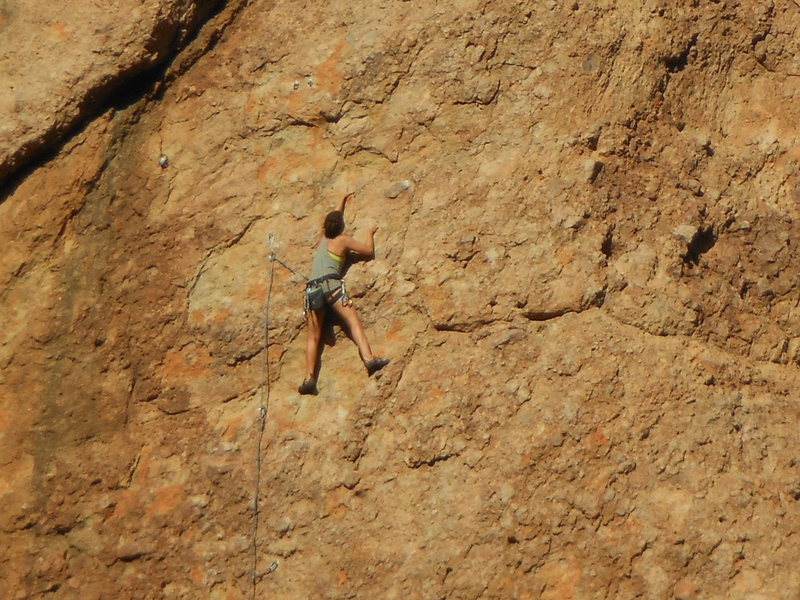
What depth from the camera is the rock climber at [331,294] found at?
19.9 feet

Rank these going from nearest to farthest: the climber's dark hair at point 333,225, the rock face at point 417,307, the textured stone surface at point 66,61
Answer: the rock face at point 417,307 < the climber's dark hair at point 333,225 < the textured stone surface at point 66,61

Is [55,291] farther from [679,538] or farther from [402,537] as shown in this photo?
[679,538]

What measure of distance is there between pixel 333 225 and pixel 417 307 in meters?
0.67

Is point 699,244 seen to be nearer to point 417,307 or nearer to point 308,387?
point 417,307

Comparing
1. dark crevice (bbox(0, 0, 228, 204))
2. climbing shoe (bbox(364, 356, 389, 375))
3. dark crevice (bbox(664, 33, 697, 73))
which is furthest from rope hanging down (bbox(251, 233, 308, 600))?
dark crevice (bbox(664, 33, 697, 73))

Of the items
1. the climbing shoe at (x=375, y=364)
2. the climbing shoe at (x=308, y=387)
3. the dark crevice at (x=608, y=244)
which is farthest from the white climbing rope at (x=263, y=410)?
the dark crevice at (x=608, y=244)

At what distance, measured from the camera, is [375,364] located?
596 centimetres

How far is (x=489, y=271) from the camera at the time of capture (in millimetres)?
6027

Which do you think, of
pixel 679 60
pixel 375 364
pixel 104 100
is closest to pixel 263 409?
pixel 375 364

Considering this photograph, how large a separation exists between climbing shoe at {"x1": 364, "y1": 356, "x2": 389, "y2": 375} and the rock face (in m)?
0.06

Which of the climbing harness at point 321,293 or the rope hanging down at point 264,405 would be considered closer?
the rope hanging down at point 264,405

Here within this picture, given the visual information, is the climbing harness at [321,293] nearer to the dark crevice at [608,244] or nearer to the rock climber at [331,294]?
the rock climber at [331,294]

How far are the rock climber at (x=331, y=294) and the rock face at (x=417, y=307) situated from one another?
9 cm

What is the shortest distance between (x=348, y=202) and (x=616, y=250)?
5.22ft
